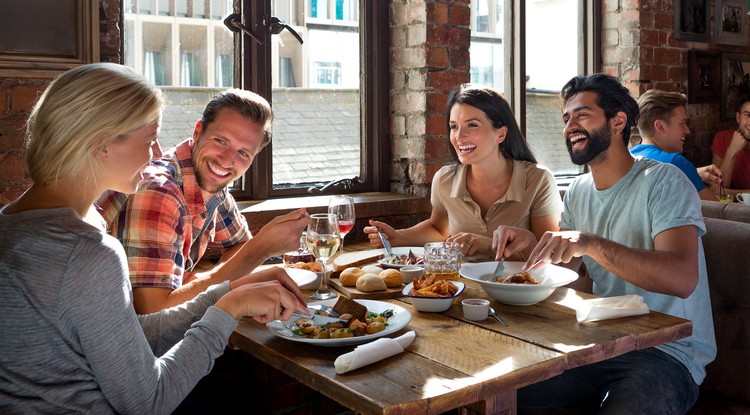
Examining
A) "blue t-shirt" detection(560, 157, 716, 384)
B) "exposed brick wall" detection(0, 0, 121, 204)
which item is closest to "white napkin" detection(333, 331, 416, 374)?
"blue t-shirt" detection(560, 157, 716, 384)

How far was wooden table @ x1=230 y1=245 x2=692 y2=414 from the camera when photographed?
1.35 metres

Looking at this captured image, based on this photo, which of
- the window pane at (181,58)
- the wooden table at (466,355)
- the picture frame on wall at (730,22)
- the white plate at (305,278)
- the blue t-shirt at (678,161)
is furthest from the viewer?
the picture frame on wall at (730,22)

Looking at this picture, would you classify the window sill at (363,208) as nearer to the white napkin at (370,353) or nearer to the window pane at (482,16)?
the window pane at (482,16)

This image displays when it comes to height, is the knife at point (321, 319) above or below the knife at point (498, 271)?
below

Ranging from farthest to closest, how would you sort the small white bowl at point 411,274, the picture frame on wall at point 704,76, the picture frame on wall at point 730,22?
the picture frame on wall at point 730,22, the picture frame on wall at point 704,76, the small white bowl at point 411,274

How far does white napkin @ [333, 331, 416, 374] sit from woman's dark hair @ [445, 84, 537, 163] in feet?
4.92

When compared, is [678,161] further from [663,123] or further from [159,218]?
[159,218]

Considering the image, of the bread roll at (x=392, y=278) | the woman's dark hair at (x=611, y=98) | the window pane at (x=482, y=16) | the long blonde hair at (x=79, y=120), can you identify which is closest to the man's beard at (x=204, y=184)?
the bread roll at (x=392, y=278)

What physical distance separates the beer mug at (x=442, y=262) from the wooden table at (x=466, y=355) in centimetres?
14

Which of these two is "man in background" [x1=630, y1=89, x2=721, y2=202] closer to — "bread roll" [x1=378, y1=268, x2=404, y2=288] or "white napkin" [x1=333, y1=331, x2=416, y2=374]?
"bread roll" [x1=378, y1=268, x2=404, y2=288]

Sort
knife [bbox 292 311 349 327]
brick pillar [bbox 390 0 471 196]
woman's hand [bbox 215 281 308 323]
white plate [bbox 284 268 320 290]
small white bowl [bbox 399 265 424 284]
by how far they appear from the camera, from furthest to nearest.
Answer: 1. brick pillar [bbox 390 0 471 196]
2. small white bowl [bbox 399 265 424 284]
3. white plate [bbox 284 268 320 290]
4. knife [bbox 292 311 349 327]
5. woman's hand [bbox 215 281 308 323]

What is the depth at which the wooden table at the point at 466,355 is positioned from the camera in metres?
1.35

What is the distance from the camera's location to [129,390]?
1.30 meters

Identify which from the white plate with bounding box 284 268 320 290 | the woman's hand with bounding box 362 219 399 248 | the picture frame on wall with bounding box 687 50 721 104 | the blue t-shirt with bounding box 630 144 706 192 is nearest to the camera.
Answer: the white plate with bounding box 284 268 320 290
